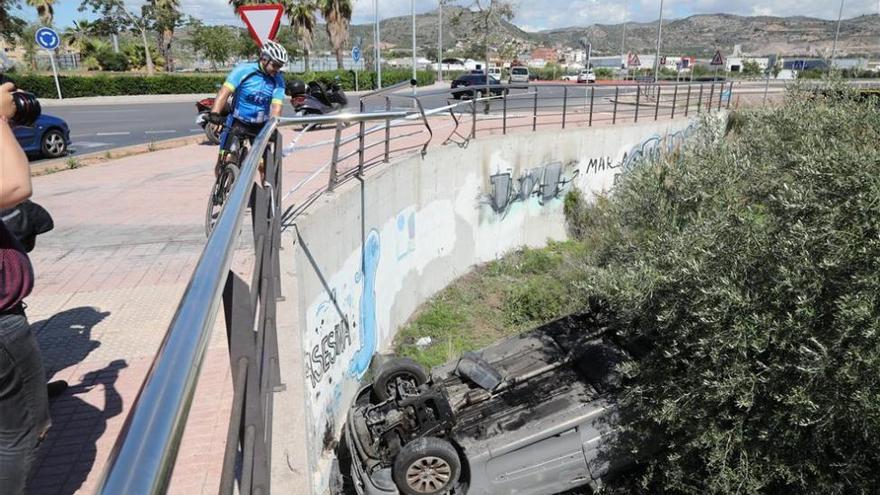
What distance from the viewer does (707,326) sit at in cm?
539

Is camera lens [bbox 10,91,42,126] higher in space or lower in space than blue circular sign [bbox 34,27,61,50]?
lower

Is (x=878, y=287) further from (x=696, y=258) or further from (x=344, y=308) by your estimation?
(x=344, y=308)

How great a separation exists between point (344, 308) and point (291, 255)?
206 cm

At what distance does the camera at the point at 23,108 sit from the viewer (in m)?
2.28

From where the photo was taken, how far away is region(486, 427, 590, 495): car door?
19.0 ft

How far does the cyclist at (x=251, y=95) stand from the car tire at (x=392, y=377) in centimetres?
289

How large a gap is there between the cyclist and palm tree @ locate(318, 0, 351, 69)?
4308 centimetres

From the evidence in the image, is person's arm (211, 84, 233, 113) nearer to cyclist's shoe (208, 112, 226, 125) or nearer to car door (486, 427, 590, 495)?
cyclist's shoe (208, 112, 226, 125)

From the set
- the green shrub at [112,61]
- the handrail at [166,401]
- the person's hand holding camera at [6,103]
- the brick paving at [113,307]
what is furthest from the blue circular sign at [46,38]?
the green shrub at [112,61]

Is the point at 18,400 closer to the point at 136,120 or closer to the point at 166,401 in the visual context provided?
the point at 166,401

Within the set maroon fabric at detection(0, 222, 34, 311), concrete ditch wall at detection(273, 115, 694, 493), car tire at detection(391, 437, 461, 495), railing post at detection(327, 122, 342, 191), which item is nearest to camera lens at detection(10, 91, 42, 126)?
maroon fabric at detection(0, 222, 34, 311)

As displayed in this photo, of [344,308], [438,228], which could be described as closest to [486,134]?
[438,228]

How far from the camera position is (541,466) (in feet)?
19.2

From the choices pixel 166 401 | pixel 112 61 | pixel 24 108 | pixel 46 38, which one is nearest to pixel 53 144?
pixel 46 38
